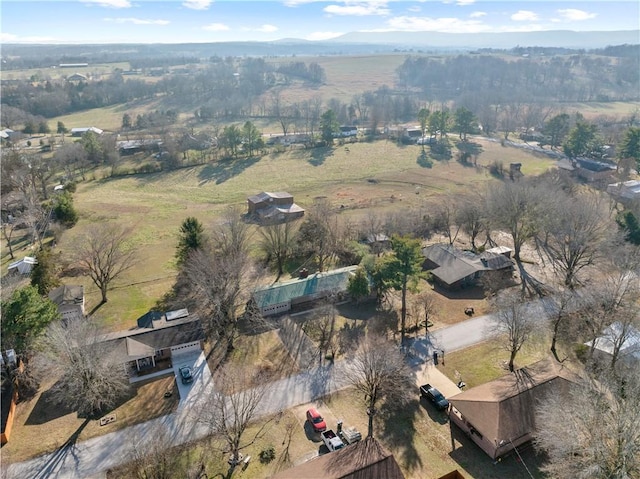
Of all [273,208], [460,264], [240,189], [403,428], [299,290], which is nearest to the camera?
Answer: [403,428]

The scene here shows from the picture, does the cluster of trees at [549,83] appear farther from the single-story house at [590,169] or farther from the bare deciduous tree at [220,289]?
the bare deciduous tree at [220,289]

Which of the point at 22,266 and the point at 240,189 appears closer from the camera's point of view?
the point at 22,266

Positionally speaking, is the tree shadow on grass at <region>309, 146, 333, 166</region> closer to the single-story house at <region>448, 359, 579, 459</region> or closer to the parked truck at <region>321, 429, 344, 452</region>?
the single-story house at <region>448, 359, 579, 459</region>

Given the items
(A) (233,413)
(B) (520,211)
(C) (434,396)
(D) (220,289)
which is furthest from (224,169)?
(C) (434,396)

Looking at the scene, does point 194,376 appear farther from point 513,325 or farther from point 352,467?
point 513,325

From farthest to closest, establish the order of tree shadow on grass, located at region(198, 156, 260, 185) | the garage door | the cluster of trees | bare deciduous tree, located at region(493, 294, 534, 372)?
1. the cluster of trees
2. tree shadow on grass, located at region(198, 156, 260, 185)
3. the garage door
4. bare deciduous tree, located at region(493, 294, 534, 372)

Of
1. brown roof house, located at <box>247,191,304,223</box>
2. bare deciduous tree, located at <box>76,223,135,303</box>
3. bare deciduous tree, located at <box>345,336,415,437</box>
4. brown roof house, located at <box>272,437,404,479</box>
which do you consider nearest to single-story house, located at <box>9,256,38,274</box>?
bare deciduous tree, located at <box>76,223,135,303</box>

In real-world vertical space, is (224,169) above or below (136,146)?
below
